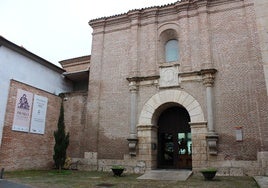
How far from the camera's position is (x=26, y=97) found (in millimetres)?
13430

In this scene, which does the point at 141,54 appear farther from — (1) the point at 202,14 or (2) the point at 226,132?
(2) the point at 226,132

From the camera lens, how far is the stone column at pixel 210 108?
11641 mm

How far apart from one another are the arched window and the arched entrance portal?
268cm

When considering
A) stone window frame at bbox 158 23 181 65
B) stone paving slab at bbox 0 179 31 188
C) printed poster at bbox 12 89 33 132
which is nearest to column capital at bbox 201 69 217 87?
stone window frame at bbox 158 23 181 65

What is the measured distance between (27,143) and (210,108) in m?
9.28

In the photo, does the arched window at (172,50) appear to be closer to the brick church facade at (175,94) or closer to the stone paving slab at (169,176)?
the brick church facade at (175,94)

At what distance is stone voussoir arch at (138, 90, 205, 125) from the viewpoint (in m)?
12.5

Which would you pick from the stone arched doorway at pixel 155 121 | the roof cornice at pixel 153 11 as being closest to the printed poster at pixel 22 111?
the stone arched doorway at pixel 155 121

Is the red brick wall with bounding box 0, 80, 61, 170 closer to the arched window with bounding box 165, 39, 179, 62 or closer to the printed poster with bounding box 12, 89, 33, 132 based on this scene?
the printed poster with bounding box 12, 89, 33, 132

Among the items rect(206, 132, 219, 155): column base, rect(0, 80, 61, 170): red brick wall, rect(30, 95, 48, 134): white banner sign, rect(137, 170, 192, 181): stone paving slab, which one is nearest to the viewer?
rect(137, 170, 192, 181): stone paving slab

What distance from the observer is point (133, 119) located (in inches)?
529

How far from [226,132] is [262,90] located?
2.44m

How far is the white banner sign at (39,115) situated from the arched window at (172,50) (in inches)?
289

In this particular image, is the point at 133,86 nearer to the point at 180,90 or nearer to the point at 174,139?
the point at 180,90
